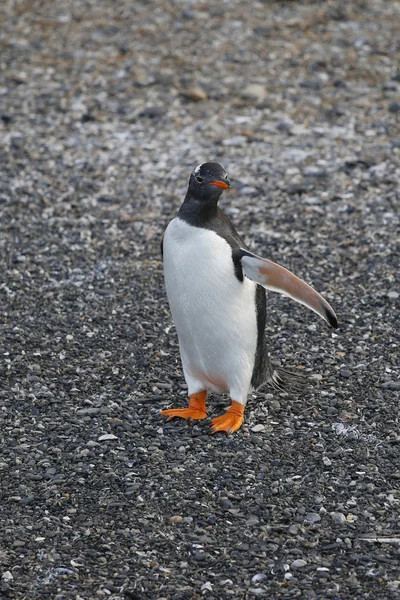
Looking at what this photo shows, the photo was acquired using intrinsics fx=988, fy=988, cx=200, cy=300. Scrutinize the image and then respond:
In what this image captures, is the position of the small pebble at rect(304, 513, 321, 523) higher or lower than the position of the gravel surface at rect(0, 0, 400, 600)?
higher

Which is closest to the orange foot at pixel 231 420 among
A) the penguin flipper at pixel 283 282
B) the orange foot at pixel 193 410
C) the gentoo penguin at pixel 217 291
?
the gentoo penguin at pixel 217 291

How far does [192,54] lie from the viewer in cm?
998

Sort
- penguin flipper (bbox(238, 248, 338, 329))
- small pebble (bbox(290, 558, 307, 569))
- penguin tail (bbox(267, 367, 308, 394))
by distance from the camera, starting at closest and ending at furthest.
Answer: small pebble (bbox(290, 558, 307, 569)) → penguin flipper (bbox(238, 248, 338, 329)) → penguin tail (bbox(267, 367, 308, 394))

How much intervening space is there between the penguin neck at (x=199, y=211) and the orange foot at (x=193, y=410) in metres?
0.87

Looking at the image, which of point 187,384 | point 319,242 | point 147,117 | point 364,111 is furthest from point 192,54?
point 187,384

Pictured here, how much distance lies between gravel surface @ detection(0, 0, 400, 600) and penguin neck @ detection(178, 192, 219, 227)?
993 millimetres

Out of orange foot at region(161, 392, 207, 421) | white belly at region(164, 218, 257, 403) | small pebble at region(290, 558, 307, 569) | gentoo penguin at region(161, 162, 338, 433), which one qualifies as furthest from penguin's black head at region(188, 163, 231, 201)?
small pebble at region(290, 558, 307, 569)

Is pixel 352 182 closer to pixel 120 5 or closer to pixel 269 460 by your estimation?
pixel 269 460

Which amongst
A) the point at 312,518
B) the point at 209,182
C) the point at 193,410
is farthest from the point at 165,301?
the point at 312,518

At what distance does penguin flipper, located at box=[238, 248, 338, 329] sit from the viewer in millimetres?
4449

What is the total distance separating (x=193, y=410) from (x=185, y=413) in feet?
0.17

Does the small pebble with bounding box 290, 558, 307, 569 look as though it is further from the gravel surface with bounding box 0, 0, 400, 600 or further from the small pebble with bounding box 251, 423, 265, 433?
the small pebble with bounding box 251, 423, 265, 433

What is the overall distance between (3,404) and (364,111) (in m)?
5.06

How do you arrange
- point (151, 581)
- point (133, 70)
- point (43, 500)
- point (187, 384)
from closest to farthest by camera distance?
point (151, 581) → point (43, 500) → point (187, 384) → point (133, 70)
